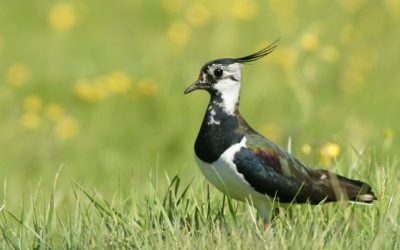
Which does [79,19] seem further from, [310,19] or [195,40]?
[310,19]

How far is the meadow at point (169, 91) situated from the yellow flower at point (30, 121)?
2cm

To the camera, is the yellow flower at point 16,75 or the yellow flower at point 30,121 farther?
the yellow flower at point 16,75

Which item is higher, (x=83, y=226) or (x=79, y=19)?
(x=79, y=19)

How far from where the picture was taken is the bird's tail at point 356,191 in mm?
4980

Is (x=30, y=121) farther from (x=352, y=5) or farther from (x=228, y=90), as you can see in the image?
(x=352, y=5)

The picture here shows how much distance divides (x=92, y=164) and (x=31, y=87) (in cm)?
162

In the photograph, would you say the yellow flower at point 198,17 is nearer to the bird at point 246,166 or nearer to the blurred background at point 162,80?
the blurred background at point 162,80

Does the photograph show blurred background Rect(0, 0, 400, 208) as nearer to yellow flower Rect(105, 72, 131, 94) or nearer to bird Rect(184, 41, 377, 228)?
yellow flower Rect(105, 72, 131, 94)

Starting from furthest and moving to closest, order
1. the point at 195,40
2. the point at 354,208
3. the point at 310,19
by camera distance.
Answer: the point at 310,19 < the point at 195,40 < the point at 354,208

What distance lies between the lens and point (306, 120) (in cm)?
914

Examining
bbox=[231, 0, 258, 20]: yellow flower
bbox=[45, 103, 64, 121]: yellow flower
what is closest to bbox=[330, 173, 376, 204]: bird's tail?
A: bbox=[45, 103, 64, 121]: yellow flower

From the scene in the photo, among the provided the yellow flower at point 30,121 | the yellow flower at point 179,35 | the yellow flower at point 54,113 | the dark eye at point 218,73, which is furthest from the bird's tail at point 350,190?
the yellow flower at point 179,35

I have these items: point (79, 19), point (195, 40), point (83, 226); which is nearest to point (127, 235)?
point (83, 226)

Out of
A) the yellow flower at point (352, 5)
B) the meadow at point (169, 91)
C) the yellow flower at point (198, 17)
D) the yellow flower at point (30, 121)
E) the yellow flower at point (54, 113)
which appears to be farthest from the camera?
the yellow flower at point (352, 5)
